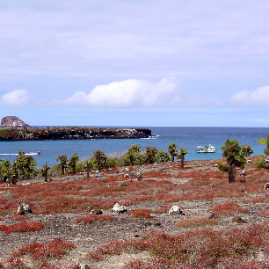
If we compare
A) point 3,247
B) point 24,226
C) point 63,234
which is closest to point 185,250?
point 63,234

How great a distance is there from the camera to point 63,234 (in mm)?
14445

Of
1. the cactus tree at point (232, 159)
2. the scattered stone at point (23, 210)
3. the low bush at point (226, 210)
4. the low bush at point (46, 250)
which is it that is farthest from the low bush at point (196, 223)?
the cactus tree at point (232, 159)

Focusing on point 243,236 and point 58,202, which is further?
point 58,202

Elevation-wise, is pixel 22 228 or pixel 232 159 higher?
pixel 232 159

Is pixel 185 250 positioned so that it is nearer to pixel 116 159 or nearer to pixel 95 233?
pixel 95 233

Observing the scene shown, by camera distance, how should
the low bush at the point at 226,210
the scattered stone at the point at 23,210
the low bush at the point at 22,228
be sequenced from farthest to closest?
the scattered stone at the point at 23,210
the low bush at the point at 226,210
the low bush at the point at 22,228

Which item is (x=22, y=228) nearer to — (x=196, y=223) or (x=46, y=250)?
(x=46, y=250)

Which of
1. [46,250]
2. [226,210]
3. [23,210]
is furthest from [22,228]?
[226,210]

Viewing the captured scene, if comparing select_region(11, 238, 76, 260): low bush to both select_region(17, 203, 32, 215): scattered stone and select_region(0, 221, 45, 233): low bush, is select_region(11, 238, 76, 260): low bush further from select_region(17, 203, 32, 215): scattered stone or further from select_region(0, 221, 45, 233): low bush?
select_region(17, 203, 32, 215): scattered stone

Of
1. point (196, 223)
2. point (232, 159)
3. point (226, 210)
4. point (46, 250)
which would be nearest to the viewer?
point (46, 250)

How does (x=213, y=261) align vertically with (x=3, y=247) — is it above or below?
above

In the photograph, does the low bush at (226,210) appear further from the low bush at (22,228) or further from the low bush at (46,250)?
the low bush at (22,228)

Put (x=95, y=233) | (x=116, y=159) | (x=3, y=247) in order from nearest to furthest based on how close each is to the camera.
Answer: (x=3, y=247), (x=95, y=233), (x=116, y=159)

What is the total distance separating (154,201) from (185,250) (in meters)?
14.0
